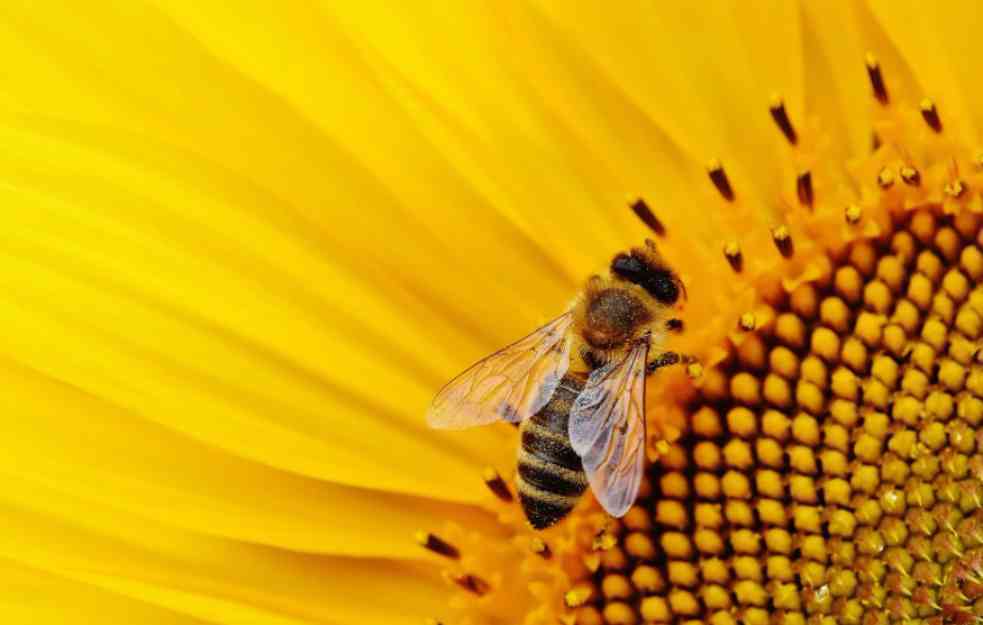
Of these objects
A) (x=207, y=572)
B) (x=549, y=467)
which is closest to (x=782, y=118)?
(x=549, y=467)

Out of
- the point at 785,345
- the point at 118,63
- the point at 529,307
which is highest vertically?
the point at 118,63

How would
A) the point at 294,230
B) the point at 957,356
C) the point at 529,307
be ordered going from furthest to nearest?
the point at 529,307
the point at 294,230
the point at 957,356

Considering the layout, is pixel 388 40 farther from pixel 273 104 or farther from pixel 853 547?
pixel 853 547

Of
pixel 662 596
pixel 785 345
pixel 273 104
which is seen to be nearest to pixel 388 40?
pixel 273 104

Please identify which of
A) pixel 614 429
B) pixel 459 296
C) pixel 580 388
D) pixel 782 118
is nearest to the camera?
pixel 614 429

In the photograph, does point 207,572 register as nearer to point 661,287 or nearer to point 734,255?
point 661,287

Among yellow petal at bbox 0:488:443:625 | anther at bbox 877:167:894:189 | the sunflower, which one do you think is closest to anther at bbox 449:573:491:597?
the sunflower

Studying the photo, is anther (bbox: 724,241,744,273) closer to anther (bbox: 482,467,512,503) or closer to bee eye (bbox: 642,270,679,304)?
bee eye (bbox: 642,270,679,304)
